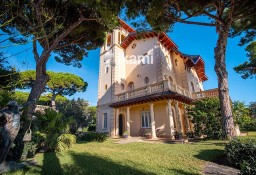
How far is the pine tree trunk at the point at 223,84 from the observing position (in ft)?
29.1

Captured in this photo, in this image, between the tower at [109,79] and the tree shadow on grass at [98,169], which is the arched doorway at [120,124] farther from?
the tree shadow on grass at [98,169]

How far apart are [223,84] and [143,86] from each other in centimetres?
928

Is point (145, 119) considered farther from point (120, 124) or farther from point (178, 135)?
point (178, 135)

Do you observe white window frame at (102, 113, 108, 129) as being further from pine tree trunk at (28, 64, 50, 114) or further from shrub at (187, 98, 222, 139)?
pine tree trunk at (28, 64, 50, 114)

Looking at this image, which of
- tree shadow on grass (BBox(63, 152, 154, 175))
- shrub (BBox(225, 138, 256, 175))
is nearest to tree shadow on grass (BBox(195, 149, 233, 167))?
shrub (BBox(225, 138, 256, 175))

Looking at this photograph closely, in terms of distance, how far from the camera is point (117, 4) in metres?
8.60

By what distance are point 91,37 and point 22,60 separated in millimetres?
6513

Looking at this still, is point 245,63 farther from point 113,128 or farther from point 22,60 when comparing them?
point 22,60

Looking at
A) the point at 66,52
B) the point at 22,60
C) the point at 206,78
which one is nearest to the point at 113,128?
the point at 66,52

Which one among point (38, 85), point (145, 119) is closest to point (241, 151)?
point (38, 85)

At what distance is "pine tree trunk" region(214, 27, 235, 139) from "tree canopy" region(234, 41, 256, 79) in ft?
31.1

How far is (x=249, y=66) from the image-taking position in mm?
16641

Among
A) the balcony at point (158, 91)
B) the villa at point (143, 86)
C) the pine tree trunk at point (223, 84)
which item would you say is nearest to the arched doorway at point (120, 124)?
the villa at point (143, 86)

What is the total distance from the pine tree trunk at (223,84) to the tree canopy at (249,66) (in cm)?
949
